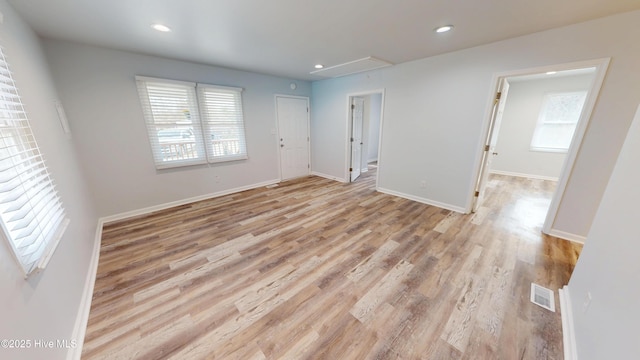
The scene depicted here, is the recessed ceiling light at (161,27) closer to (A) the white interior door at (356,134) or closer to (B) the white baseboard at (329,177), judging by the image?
(A) the white interior door at (356,134)

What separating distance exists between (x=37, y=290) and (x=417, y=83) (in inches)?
180

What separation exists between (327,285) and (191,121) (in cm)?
355

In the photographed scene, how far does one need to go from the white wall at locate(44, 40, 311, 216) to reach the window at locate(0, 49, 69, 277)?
1764 millimetres

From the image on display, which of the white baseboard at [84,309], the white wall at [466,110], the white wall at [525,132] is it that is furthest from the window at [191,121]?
the white wall at [525,132]

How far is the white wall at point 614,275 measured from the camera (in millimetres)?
931

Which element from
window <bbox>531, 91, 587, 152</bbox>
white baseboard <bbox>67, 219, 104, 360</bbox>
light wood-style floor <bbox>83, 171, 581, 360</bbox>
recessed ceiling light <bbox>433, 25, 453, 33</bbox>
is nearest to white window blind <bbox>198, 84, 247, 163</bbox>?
light wood-style floor <bbox>83, 171, 581, 360</bbox>

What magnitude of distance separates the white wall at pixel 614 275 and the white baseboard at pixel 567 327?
57 millimetres

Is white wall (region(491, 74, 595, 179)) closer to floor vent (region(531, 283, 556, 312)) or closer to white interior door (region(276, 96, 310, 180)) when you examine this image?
floor vent (region(531, 283, 556, 312))

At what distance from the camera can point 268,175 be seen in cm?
500

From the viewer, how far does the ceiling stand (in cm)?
184

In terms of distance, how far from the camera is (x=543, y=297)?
5.97 feet

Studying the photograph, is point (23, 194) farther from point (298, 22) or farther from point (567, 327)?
point (567, 327)

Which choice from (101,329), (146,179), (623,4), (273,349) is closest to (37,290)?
(101,329)

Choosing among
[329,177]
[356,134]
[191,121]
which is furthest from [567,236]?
[191,121]
